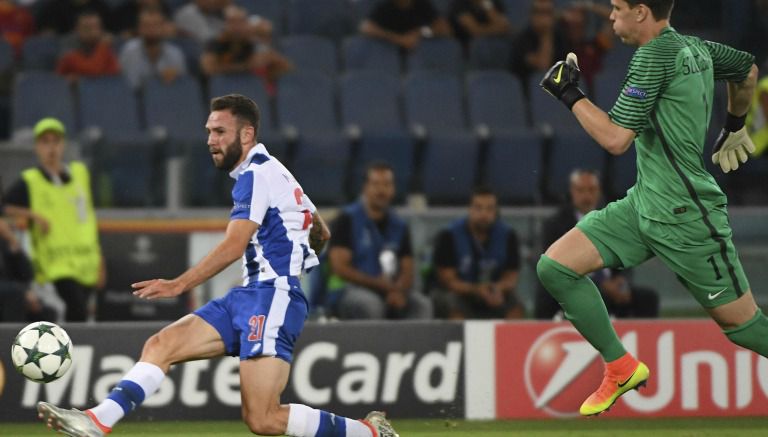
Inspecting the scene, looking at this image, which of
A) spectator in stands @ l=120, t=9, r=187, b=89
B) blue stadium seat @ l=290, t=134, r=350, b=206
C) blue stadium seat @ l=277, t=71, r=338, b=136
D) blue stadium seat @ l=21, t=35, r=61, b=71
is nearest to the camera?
blue stadium seat @ l=290, t=134, r=350, b=206

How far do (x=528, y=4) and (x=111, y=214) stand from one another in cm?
542

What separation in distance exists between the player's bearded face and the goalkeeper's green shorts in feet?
5.55

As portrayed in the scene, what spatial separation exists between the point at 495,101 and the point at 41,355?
7.31 meters

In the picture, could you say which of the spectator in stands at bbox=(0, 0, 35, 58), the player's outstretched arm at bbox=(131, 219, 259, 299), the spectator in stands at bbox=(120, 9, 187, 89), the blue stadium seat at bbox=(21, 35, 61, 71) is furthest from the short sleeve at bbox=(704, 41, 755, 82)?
the spectator in stands at bbox=(0, 0, 35, 58)

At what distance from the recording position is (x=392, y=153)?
40.4ft

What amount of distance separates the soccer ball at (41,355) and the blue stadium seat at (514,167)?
6254 millimetres

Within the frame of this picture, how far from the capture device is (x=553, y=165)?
41.2 ft

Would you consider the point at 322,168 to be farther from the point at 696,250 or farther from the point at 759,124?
the point at 696,250

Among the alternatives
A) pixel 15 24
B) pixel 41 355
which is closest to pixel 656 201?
pixel 41 355

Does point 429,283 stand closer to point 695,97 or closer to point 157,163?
point 157,163

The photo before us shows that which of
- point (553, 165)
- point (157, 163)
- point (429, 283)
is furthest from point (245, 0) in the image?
point (429, 283)

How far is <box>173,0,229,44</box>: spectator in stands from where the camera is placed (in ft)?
45.1

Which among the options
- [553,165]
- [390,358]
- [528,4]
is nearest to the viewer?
[390,358]

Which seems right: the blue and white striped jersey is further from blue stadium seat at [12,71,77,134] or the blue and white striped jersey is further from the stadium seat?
blue stadium seat at [12,71,77,134]
